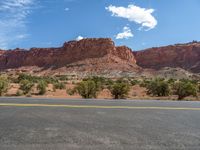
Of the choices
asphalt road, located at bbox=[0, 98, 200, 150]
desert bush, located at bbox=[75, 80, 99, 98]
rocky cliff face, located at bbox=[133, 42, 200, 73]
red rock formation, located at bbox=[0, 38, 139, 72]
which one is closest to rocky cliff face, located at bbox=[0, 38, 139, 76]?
red rock formation, located at bbox=[0, 38, 139, 72]

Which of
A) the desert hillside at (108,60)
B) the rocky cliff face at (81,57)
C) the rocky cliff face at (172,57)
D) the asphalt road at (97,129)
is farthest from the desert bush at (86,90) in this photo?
the rocky cliff face at (172,57)

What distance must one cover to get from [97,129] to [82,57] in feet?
347

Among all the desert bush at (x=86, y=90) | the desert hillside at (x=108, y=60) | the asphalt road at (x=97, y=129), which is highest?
the desert hillside at (x=108, y=60)

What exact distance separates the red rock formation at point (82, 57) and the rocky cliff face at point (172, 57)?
19.3ft

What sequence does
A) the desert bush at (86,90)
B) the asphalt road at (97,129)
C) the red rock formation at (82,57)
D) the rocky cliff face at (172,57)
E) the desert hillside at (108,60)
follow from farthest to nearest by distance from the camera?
1. the rocky cliff face at (172,57)
2. the red rock formation at (82,57)
3. the desert hillside at (108,60)
4. the desert bush at (86,90)
5. the asphalt road at (97,129)

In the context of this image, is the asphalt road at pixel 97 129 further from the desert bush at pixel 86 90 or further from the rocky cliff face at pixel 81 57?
the rocky cliff face at pixel 81 57

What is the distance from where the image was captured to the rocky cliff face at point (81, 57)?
335 ft

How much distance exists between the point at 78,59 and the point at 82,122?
105623 mm

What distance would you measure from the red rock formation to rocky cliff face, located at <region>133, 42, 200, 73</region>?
5.89 metres

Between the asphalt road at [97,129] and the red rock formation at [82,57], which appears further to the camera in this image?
the red rock formation at [82,57]

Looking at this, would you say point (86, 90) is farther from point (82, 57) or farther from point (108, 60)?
point (82, 57)

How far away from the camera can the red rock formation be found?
335ft

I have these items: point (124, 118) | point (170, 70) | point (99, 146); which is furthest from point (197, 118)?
point (170, 70)

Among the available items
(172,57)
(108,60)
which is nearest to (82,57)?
(108,60)
